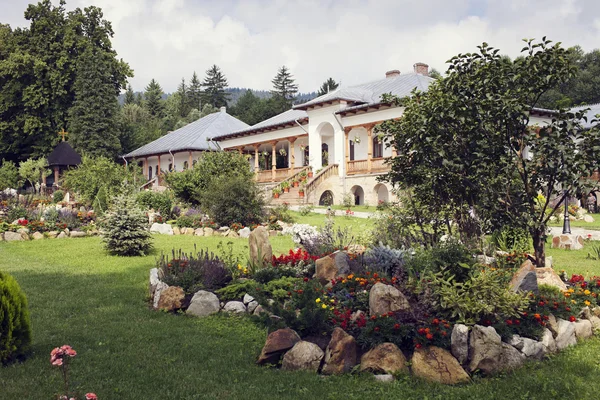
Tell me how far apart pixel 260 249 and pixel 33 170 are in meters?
33.6

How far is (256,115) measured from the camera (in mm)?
55750

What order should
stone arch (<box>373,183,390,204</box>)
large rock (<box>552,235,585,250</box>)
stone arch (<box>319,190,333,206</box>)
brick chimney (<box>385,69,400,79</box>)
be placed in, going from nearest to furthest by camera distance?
large rock (<box>552,235,585,250</box>) < stone arch (<box>373,183,390,204</box>) < stone arch (<box>319,190,333,206</box>) < brick chimney (<box>385,69,400,79</box>)

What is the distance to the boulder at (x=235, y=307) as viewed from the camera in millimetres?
6839

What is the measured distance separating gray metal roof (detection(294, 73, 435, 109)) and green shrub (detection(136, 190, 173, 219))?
1178 centimetres

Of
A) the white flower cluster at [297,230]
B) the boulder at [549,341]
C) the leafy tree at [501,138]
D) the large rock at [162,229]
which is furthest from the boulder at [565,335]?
the large rock at [162,229]

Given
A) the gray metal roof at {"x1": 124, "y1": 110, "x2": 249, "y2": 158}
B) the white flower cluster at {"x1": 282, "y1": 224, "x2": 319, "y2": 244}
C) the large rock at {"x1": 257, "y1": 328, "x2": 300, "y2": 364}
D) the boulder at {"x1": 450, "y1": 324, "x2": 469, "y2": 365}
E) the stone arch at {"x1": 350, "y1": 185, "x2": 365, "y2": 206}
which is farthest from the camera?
the gray metal roof at {"x1": 124, "y1": 110, "x2": 249, "y2": 158}

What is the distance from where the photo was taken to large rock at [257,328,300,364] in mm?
5070

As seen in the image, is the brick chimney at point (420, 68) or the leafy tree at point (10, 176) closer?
the brick chimney at point (420, 68)

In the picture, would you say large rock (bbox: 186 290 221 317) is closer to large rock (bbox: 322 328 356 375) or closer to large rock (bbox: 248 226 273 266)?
large rock (bbox: 248 226 273 266)

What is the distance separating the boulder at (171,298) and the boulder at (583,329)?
476cm

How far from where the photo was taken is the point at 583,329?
5793 mm

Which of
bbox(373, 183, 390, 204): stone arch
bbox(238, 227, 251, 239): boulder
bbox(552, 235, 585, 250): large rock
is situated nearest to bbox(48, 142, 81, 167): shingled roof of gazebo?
bbox(373, 183, 390, 204): stone arch

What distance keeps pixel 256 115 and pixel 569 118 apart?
4993 cm

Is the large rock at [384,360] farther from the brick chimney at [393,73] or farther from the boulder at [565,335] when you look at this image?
the brick chimney at [393,73]
